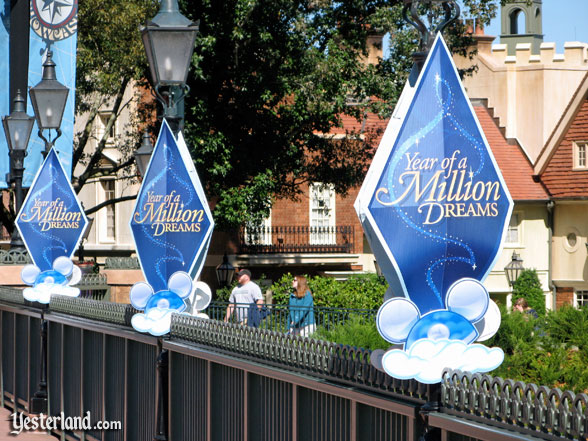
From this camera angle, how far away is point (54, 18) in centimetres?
2220

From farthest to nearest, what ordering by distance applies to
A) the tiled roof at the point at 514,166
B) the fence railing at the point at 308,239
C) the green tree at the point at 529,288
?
the tiled roof at the point at 514,166, the fence railing at the point at 308,239, the green tree at the point at 529,288

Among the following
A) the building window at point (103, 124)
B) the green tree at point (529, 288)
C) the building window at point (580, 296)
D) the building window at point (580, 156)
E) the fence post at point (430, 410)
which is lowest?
the building window at point (580, 296)

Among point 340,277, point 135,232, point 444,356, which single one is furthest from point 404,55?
point 444,356

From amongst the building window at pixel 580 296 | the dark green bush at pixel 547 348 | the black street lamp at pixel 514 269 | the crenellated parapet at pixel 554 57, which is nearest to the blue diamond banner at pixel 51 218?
the dark green bush at pixel 547 348

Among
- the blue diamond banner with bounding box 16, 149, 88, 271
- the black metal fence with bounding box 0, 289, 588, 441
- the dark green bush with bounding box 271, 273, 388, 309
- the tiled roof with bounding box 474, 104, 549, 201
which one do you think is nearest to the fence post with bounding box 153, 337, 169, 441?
the black metal fence with bounding box 0, 289, 588, 441

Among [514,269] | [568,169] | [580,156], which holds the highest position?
[580,156]

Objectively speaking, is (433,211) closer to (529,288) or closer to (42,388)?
(42,388)

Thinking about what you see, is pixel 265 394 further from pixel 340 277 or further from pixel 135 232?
pixel 340 277

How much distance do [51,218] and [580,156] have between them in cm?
3347

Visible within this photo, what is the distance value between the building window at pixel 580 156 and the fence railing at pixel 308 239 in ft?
31.3

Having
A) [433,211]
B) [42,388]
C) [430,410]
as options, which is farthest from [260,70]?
[430,410]

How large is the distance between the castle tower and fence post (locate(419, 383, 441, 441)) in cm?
8323

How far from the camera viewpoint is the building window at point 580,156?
42.5m

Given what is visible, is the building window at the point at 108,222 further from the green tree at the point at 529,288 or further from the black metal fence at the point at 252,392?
the black metal fence at the point at 252,392
